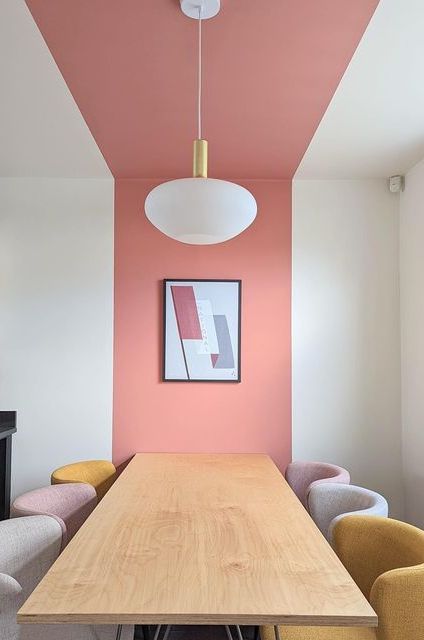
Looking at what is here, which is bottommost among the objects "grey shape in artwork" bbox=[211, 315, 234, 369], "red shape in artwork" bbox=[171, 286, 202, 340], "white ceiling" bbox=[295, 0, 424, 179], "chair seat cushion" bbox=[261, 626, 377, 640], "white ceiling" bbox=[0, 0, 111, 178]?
"chair seat cushion" bbox=[261, 626, 377, 640]

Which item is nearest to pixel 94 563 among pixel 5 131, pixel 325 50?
pixel 325 50

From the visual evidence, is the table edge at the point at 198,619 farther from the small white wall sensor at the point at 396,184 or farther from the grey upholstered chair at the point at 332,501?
the small white wall sensor at the point at 396,184

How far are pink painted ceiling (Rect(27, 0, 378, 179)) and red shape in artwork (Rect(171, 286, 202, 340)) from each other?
0.84 meters

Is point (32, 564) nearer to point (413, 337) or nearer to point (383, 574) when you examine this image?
point (383, 574)

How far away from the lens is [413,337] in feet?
11.5

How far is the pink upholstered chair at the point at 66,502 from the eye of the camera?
97.3 inches

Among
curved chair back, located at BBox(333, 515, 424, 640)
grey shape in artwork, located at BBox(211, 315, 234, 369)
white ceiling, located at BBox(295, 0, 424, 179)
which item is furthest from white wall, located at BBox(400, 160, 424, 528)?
curved chair back, located at BBox(333, 515, 424, 640)

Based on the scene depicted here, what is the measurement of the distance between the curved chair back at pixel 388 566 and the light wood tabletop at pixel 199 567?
131 mm

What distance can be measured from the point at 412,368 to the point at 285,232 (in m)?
1.15

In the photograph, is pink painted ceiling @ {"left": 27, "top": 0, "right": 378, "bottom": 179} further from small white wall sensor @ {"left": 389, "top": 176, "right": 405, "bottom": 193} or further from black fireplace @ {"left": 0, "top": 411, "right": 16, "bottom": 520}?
black fireplace @ {"left": 0, "top": 411, "right": 16, "bottom": 520}

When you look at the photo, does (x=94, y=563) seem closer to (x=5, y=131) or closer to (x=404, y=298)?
(x=5, y=131)

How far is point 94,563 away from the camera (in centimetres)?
166

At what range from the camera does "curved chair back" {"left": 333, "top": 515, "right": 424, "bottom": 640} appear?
1.60m

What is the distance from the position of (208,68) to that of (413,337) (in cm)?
204
